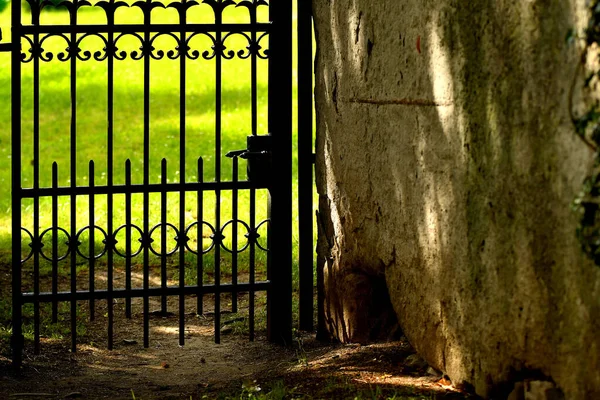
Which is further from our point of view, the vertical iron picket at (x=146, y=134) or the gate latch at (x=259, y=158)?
the gate latch at (x=259, y=158)

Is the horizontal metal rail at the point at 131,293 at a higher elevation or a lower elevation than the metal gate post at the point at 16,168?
lower

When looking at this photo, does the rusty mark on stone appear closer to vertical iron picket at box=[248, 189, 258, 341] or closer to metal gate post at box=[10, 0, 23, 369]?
vertical iron picket at box=[248, 189, 258, 341]

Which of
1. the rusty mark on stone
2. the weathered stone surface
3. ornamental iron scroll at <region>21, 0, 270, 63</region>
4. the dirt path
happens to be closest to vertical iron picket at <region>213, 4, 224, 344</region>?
ornamental iron scroll at <region>21, 0, 270, 63</region>

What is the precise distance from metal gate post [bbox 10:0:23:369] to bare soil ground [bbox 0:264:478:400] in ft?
0.64

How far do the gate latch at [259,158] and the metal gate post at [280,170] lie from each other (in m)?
0.03

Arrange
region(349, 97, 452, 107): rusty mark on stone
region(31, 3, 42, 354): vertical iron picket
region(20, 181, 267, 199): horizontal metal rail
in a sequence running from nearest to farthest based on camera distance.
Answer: region(349, 97, 452, 107): rusty mark on stone → region(31, 3, 42, 354): vertical iron picket → region(20, 181, 267, 199): horizontal metal rail

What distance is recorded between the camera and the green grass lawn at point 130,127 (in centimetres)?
927

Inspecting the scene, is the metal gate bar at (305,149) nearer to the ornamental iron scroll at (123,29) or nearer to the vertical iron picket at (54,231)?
the ornamental iron scroll at (123,29)

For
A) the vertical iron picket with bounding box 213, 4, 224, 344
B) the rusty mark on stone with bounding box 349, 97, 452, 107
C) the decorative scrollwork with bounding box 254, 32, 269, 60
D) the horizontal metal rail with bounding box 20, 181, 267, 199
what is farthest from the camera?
the decorative scrollwork with bounding box 254, 32, 269, 60

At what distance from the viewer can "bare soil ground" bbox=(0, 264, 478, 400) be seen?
4.59 m

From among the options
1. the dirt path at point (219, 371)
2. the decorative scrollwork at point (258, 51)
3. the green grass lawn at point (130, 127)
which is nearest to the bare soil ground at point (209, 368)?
the dirt path at point (219, 371)

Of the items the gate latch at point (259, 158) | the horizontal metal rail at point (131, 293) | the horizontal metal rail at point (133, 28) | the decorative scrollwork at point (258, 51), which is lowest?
the horizontal metal rail at point (131, 293)

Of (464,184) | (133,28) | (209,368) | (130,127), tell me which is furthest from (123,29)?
(130,127)

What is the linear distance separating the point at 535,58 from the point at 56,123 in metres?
9.26
